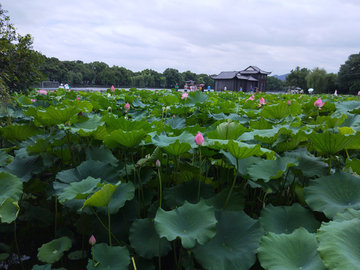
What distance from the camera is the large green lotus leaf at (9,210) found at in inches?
37.8

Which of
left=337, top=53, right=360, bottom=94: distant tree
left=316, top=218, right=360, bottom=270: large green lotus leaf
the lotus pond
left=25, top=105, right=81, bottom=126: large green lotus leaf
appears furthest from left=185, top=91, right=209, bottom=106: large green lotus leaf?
left=337, top=53, right=360, bottom=94: distant tree

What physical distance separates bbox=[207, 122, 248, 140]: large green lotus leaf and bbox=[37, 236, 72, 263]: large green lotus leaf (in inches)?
36.4

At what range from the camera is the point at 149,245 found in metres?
1.08

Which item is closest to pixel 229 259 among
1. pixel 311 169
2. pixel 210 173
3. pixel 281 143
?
pixel 311 169

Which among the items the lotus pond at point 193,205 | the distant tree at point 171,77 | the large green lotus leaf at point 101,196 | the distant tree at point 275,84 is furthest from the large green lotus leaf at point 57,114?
the distant tree at point 275,84

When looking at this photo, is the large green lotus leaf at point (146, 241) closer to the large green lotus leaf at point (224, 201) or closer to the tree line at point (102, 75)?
the large green lotus leaf at point (224, 201)

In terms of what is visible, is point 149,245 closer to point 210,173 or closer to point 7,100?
point 210,173

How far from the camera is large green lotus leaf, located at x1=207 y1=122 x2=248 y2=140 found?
47.4 inches

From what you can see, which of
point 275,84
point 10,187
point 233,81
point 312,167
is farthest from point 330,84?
point 10,187

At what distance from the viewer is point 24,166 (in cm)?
141

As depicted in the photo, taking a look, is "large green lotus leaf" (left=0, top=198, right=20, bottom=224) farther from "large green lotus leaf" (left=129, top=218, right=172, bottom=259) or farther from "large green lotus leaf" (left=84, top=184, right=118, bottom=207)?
"large green lotus leaf" (left=129, top=218, right=172, bottom=259)

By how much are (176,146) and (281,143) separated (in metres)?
0.73

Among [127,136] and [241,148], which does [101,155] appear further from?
[241,148]

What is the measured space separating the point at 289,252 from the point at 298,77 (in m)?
65.3
